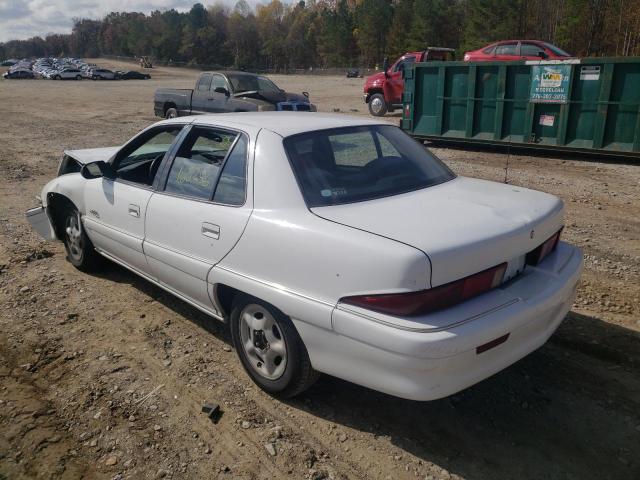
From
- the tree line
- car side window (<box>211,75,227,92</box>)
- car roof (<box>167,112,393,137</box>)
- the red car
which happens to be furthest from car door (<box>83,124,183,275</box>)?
the tree line

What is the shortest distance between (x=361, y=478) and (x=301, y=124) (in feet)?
6.95

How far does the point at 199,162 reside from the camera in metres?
3.72

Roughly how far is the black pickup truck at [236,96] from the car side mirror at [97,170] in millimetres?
8422

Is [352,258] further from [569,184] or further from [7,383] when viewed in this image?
[569,184]

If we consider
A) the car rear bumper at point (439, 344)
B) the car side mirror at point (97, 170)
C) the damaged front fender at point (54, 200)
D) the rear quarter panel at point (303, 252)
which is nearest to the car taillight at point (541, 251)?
the car rear bumper at point (439, 344)

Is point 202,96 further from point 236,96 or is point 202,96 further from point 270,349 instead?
point 270,349

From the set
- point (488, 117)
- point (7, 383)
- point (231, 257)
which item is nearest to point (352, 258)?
point (231, 257)

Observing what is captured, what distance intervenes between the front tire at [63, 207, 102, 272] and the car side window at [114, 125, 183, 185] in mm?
743

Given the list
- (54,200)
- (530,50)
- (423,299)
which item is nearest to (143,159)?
(54,200)

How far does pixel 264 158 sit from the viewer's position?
126 inches

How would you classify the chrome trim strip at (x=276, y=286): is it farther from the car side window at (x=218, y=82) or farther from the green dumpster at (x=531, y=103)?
the car side window at (x=218, y=82)

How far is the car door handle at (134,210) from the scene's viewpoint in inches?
158

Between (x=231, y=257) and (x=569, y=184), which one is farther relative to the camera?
(x=569, y=184)

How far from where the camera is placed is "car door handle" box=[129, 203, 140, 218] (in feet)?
13.2
